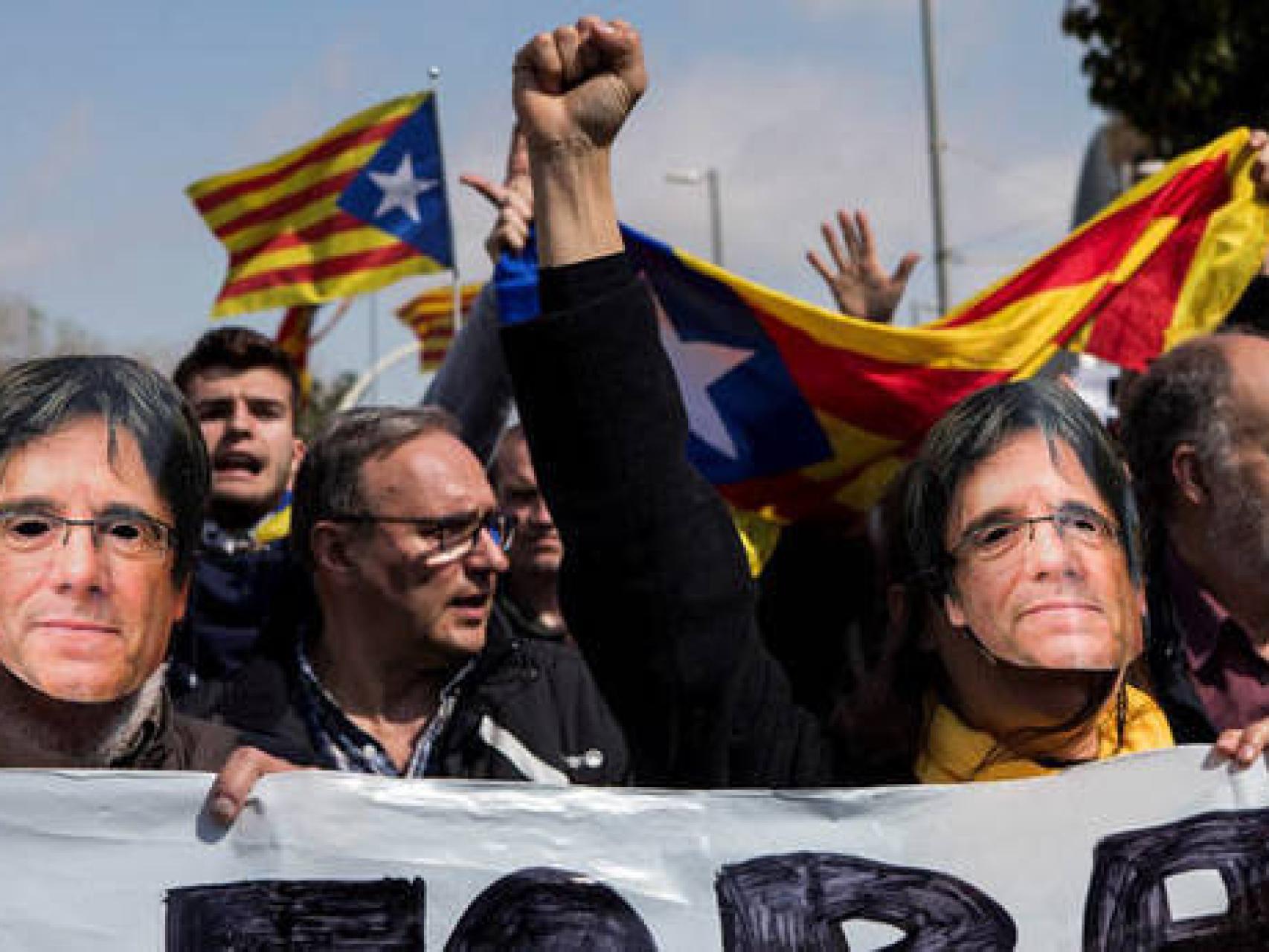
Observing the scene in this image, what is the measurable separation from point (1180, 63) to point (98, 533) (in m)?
9.52

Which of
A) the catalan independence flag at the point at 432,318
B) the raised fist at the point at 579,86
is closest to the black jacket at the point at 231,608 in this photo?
the raised fist at the point at 579,86

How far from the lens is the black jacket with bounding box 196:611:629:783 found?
9.64ft

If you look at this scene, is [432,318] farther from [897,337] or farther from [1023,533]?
[1023,533]

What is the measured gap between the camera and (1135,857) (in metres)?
2.14

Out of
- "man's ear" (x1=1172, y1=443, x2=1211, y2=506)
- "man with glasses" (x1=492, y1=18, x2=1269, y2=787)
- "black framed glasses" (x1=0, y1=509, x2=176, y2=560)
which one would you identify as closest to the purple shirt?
"man's ear" (x1=1172, y1=443, x2=1211, y2=506)

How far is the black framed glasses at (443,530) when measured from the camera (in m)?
3.08

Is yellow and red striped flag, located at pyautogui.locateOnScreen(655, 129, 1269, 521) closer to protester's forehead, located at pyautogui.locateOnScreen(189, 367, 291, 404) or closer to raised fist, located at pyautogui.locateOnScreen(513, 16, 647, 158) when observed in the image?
protester's forehead, located at pyautogui.locateOnScreen(189, 367, 291, 404)

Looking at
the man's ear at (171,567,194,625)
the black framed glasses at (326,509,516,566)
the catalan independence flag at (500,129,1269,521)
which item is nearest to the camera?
the man's ear at (171,567,194,625)

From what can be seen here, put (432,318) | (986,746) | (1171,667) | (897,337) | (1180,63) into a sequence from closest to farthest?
1. (986,746)
2. (1171,667)
3. (897,337)
4. (1180,63)
5. (432,318)

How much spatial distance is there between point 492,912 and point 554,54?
41.4 inches

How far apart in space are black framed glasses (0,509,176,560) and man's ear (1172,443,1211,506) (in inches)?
66.7

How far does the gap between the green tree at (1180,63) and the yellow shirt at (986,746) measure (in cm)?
866

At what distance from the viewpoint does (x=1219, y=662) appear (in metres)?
2.73

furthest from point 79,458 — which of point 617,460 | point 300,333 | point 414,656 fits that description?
point 300,333
